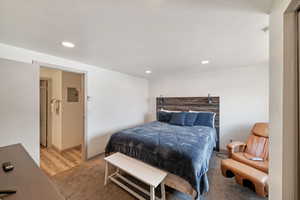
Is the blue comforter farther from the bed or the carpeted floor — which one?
the carpeted floor

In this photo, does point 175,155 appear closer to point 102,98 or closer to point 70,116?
point 102,98

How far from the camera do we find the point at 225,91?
341cm

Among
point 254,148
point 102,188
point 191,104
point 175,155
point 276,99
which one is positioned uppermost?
point 276,99

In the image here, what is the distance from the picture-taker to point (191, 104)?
389cm

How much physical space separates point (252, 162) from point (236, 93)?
1782 millimetres

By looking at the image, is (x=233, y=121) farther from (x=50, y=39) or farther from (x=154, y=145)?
(x=50, y=39)

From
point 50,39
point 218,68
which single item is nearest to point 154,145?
point 50,39

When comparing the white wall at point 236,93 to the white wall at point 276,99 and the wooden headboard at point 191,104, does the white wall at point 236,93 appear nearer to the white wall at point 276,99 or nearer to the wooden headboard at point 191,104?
the wooden headboard at point 191,104

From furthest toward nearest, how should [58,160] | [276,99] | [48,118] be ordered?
[48,118], [58,160], [276,99]

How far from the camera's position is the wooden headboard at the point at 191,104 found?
3493 mm

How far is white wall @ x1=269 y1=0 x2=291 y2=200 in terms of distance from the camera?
3.12 ft

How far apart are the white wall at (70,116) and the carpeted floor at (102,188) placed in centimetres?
124

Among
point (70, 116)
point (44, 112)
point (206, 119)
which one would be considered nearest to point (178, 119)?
point (206, 119)

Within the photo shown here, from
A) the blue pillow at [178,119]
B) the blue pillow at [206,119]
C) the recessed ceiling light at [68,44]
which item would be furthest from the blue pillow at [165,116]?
the recessed ceiling light at [68,44]
